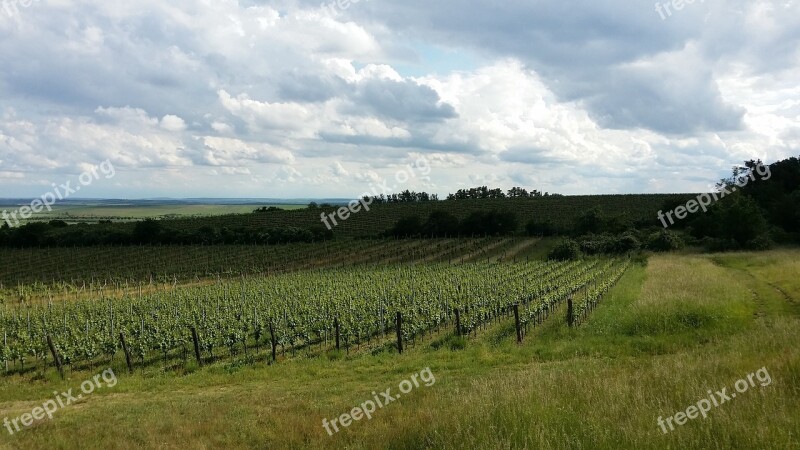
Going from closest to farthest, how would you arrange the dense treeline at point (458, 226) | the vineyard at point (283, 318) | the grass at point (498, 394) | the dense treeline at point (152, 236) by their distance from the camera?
the grass at point (498, 394) → the vineyard at point (283, 318) → the dense treeline at point (152, 236) → the dense treeline at point (458, 226)

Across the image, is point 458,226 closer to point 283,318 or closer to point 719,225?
point 719,225

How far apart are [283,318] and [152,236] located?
6486 centimetres

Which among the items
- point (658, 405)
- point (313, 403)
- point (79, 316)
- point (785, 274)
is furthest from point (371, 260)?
point (658, 405)

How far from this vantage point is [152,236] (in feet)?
266

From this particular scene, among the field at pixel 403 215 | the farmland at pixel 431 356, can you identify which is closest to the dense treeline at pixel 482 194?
the field at pixel 403 215

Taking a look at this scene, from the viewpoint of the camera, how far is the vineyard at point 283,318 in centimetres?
2064

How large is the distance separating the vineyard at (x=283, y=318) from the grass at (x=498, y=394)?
192cm

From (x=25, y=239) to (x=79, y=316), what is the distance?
63.1 m

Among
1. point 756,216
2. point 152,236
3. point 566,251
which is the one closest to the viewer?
point 756,216

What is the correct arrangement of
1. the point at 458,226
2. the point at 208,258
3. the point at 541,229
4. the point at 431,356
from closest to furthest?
the point at 431,356 → the point at 208,258 → the point at 541,229 → the point at 458,226

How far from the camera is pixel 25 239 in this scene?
7875 cm

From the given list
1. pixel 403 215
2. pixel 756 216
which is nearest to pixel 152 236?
pixel 403 215

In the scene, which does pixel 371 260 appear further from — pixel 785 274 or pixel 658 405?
pixel 658 405

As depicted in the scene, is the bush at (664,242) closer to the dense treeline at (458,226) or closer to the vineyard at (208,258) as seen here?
the vineyard at (208,258)
